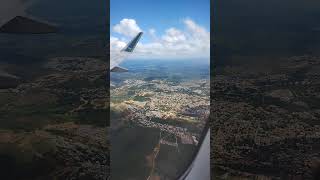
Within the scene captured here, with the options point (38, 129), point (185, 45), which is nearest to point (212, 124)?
point (185, 45)

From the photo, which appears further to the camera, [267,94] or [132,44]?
[267,94]

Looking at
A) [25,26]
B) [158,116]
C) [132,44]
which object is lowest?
[158,116]

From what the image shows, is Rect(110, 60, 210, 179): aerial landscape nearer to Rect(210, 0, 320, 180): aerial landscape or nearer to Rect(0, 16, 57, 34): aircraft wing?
Rect(210, 0, 320, 180): aerial landscape

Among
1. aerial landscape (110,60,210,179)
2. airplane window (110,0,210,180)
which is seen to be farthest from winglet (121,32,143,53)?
aerial landscape (110,60,210,179)

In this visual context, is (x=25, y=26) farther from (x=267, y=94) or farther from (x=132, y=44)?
(x=267, y=94)

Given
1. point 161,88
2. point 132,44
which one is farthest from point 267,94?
point 132,44

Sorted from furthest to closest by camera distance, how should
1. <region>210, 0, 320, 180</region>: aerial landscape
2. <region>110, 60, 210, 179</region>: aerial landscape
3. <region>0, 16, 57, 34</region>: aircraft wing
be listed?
<region>210, 0, 320, 180</region>: aerial landscape → <region>110, 60, 210, 179</region>: aerial landscape → <region>0, 16, 57, 34</region>: aircraft wing

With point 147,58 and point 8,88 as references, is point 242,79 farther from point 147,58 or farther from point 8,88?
point 8,88
